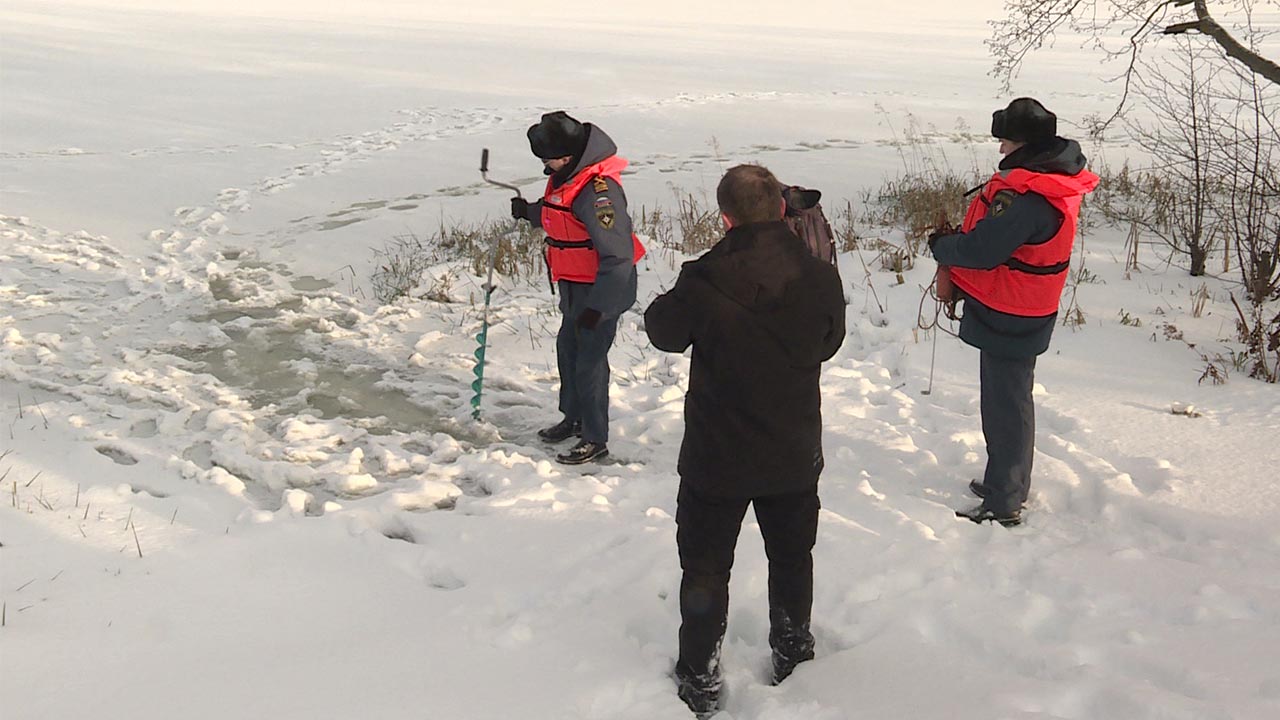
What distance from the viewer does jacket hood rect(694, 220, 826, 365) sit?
2717mm

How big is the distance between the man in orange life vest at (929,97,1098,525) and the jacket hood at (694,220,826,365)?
1513mm

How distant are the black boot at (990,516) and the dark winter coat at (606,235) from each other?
77.8 inches

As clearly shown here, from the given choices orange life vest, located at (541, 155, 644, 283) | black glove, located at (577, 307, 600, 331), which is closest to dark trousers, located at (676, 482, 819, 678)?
black glove, located at (577, 307, 600, 331)

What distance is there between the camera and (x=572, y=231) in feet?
15.9

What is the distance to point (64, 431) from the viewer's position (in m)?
5.31

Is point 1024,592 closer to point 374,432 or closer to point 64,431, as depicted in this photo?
point 374,432

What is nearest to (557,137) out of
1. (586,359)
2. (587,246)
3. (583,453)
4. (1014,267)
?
(587,246)

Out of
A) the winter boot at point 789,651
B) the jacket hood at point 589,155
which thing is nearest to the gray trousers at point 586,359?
the jacket hood at point 589,155

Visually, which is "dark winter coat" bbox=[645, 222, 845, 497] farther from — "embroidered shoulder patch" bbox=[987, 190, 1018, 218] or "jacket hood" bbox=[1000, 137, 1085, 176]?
"jacket hood" bbox=[1000, 137, 1085, 176]

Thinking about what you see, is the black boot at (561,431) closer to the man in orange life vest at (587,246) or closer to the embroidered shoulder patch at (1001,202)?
the man in orange life vest at (587,246)

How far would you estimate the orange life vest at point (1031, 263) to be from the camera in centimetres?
385

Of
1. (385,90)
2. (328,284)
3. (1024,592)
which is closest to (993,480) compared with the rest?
(1024,592)

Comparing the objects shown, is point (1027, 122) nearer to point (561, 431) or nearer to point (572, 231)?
point (572, 231)

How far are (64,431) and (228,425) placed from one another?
2.84ft
